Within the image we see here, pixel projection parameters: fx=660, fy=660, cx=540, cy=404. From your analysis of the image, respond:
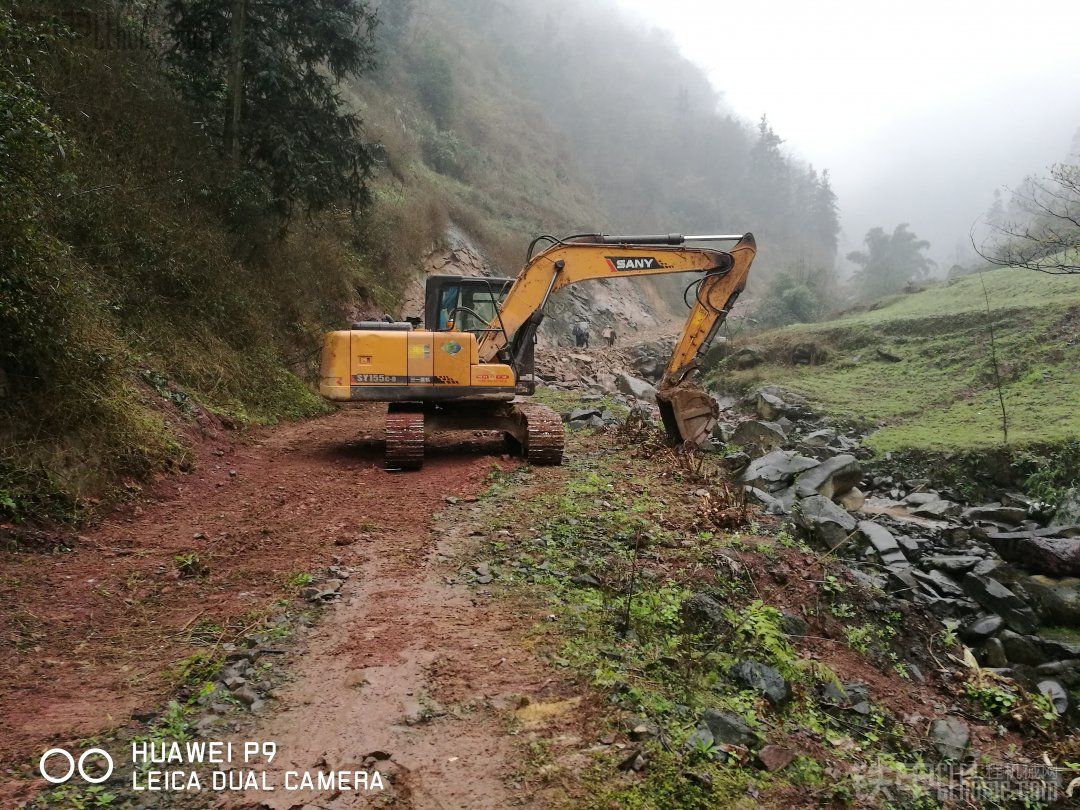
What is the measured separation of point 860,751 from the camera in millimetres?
3598

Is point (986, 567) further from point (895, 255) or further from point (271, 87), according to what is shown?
point (895, 255)

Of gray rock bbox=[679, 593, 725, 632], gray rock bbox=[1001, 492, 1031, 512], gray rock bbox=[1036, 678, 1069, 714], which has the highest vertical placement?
gray rock bbox=[1001, 492, 1031, 512]

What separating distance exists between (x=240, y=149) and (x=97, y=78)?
2505mm

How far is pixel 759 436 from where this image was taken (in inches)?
467

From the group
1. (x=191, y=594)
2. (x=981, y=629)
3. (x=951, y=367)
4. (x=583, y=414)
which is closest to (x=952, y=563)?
(x=981, y=629)

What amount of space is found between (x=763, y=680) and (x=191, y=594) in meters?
3.77

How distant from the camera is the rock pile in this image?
5602 mm

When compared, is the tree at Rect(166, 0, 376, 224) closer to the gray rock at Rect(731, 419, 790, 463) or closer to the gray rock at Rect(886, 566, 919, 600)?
the gray rock at Rect(731, 419, 790, 463)

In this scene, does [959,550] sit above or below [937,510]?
below

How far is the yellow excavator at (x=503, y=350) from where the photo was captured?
827 cm

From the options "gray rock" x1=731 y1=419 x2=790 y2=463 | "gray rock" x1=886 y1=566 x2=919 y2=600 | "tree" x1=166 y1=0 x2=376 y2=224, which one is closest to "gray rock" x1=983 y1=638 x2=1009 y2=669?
"gray rock" x1=886 y1=566 x2=919 y2=600

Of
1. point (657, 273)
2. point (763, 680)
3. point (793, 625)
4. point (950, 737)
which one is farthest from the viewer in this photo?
point (657, 273)

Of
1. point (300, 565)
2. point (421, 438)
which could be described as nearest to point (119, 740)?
point (300, 565)

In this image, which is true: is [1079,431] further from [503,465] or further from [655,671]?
[655,671]
